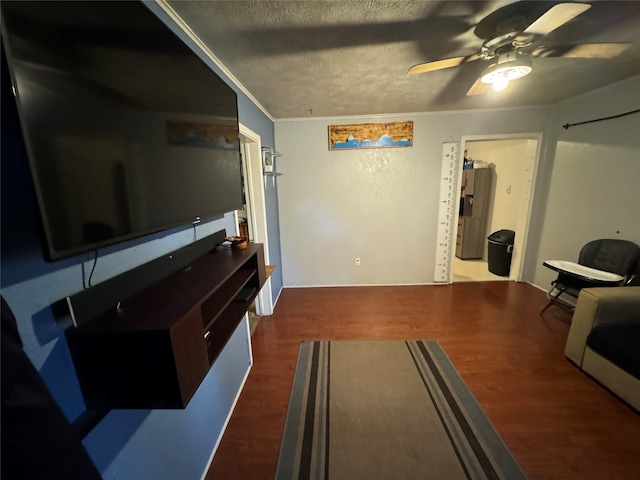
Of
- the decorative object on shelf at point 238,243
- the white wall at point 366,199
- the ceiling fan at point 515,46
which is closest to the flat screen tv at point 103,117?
the decorative object on shelf at point 238,243

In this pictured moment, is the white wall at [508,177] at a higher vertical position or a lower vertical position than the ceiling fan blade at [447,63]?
lower

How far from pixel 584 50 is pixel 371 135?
2.03m

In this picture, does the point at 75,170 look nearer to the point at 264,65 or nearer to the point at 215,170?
the point at 215,170

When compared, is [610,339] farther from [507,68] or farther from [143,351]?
[143,351]

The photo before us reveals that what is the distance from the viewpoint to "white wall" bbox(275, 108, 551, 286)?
3.18 m

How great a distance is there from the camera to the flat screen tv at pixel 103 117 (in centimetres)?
50

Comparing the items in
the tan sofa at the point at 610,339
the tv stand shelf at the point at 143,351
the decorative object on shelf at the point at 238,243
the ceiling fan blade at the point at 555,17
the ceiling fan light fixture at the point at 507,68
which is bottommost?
the tan sofa at the point at 610,339

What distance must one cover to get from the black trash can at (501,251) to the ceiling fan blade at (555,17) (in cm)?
313

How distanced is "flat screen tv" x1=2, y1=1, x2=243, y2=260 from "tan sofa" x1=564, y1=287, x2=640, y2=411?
272cm

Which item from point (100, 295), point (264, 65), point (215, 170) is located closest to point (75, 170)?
point (100, 295)

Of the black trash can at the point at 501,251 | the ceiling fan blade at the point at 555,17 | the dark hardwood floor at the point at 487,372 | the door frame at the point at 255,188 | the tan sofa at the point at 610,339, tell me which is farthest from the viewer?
the black trash can at the point at 501,251

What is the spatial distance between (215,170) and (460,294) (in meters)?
3.35

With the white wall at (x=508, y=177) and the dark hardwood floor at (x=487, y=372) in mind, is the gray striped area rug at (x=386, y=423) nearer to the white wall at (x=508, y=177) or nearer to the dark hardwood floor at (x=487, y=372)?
the dark hardwood floor at (x=487, y=372)

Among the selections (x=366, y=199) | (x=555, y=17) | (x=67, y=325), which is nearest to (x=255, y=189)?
(x=366, y=199)
